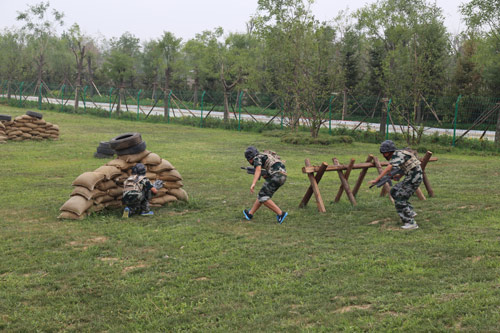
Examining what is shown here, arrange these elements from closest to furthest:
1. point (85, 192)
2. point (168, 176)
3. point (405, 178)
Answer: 1. point (405, 178)
2. point (85, 192)
3. point (168, 176)

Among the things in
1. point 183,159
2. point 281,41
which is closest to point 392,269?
point 183,159

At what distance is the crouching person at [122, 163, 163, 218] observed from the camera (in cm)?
931

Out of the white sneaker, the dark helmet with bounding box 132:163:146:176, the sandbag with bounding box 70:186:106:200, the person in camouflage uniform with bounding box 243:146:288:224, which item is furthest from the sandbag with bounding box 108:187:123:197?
the white sneaker

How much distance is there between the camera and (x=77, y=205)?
29.9 feet

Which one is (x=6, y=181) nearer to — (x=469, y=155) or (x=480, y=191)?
(x=480, y=191)

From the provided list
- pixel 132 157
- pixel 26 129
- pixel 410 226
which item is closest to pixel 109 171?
pixel 132 157

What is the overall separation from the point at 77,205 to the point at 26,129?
1405 centimetres

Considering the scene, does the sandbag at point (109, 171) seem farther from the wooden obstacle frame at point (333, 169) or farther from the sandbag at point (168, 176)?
the wooden obstacle frame at point (333, 169)

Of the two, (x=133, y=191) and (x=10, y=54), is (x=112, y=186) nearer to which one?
(x=133, y=191)

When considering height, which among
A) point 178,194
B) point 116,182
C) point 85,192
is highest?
point 116,182

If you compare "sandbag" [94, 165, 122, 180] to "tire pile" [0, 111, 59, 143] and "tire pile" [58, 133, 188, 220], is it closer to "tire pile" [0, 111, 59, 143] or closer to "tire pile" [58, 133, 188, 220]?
"tire pile" [58, 133, 188, 220]

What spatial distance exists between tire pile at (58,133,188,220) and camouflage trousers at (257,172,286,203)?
213 centimetres

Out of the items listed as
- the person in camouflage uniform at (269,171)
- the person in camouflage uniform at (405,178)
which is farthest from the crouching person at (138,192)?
the person in camouflage uniform at (405,178)

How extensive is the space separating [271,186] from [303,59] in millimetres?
17186
